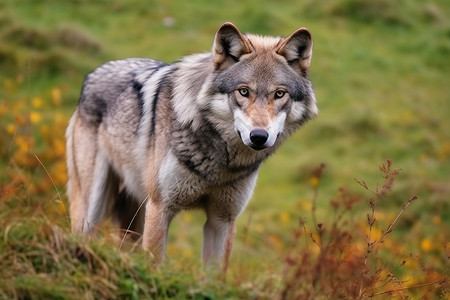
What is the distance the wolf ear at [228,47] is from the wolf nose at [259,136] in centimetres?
77

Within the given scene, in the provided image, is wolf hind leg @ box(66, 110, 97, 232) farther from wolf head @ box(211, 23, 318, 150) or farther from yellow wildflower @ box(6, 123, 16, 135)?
yellow wildflower @ box(6, 123, 16, 135)

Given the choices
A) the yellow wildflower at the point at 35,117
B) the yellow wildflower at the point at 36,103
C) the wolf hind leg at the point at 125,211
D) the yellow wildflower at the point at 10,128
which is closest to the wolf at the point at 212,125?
the wolf hind leg at the point at 125,211

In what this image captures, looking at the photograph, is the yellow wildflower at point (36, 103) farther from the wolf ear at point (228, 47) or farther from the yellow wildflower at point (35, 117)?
the wolf ear at point (228, 47)

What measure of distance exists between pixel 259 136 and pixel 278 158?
24.7 ft

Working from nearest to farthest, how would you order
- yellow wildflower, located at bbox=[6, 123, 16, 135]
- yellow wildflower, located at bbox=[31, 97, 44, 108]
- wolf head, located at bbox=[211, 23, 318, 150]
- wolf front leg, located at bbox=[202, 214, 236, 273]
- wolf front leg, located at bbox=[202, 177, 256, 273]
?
wolf head, located at bbox=[211, 23, 318, 150], wolf front leg, located at bbox=[202, 177, 256, 273], wolf front leg, located at bbox=[202, 214, 236, 273], yellow wildflower, located at bbox=[6, 123, 16, 135], yellow wildflower, located at bbox=[31, 97, 44, 108]

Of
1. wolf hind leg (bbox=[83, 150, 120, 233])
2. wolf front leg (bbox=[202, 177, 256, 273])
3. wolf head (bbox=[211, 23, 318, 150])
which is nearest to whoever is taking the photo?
wolf head (bbox=[211, 23, 318, 150])

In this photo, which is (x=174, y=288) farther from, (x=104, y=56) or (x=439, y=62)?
(x=439, y=62)

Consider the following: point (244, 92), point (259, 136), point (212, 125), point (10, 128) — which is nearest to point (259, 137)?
point (259, 136)

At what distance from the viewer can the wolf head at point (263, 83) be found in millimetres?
4941

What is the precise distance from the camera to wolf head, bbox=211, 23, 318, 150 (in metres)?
4.94

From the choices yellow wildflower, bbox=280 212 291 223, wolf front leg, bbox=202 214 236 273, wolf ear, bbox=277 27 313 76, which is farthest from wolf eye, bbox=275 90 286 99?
yellow wildflower, bbox=280 212 291 223

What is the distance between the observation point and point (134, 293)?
3980 mm

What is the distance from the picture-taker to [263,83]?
512 cm

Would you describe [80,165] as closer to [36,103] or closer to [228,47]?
[228,47]
